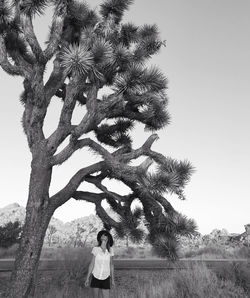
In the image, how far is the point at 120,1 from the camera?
9930 mm

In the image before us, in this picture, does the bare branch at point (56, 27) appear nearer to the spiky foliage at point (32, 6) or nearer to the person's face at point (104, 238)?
the spiky foliage at point (32, 6)

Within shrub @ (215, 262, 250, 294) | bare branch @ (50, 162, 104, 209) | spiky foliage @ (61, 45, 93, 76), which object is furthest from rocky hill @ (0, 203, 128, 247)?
spiky foliage @ (61, 45, 93, 76)

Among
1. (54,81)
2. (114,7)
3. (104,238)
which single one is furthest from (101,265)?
(114,7)

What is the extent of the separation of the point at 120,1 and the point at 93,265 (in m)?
7.33

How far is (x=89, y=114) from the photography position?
816 centimetres

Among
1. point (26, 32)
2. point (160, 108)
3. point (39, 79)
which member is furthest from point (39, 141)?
point (160, 108)

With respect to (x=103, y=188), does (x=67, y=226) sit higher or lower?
higher

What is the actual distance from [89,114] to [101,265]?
12.3 ft

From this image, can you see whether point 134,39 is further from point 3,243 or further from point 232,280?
A: point 3,243

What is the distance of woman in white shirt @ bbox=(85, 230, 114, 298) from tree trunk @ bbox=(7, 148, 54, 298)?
1.96 metres

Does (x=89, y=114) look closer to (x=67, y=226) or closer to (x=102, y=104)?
(x=102, y=104)

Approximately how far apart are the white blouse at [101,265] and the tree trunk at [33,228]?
7.28ft

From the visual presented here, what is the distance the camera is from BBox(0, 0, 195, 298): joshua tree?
768 centimetres

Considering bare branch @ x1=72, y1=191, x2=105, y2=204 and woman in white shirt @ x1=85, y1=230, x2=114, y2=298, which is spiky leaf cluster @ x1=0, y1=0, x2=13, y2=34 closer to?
bare branch @ x1=72, y1=191, x2=105, y2=204
